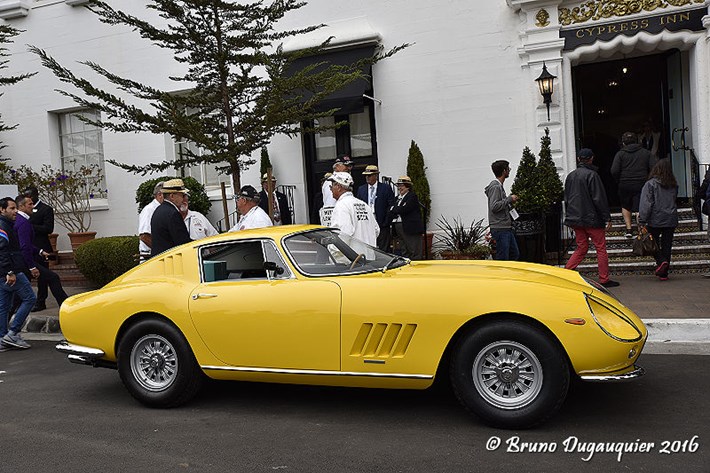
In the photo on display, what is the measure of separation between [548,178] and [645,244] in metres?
2.04

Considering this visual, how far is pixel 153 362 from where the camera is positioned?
5.38 meters

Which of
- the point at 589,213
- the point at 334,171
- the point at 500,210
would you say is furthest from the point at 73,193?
the point at 589,213

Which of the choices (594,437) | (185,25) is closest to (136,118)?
(185,25)

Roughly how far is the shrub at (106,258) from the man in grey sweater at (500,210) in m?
6.27

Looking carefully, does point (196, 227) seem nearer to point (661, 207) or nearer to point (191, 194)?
point (191, 194)

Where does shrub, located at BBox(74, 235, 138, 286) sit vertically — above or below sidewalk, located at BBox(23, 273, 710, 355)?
above

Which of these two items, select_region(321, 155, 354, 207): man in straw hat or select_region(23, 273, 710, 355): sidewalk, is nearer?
select_region(23, 273, 710, 355): sidewalk

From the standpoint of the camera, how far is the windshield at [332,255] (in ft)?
16.7

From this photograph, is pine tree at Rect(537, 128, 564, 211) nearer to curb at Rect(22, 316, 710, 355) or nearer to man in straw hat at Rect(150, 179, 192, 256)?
curb at Rect(22, 316, 710, 355)

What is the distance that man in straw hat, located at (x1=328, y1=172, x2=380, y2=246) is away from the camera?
23.6ft

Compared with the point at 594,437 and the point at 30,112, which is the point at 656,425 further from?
the point at 30,112

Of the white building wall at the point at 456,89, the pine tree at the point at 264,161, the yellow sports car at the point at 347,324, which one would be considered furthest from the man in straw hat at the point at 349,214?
the pine tree at the point at 264,161

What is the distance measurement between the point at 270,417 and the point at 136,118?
5543mm

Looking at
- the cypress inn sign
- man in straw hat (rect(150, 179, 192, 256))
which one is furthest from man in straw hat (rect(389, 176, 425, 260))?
the cypress inn sign
